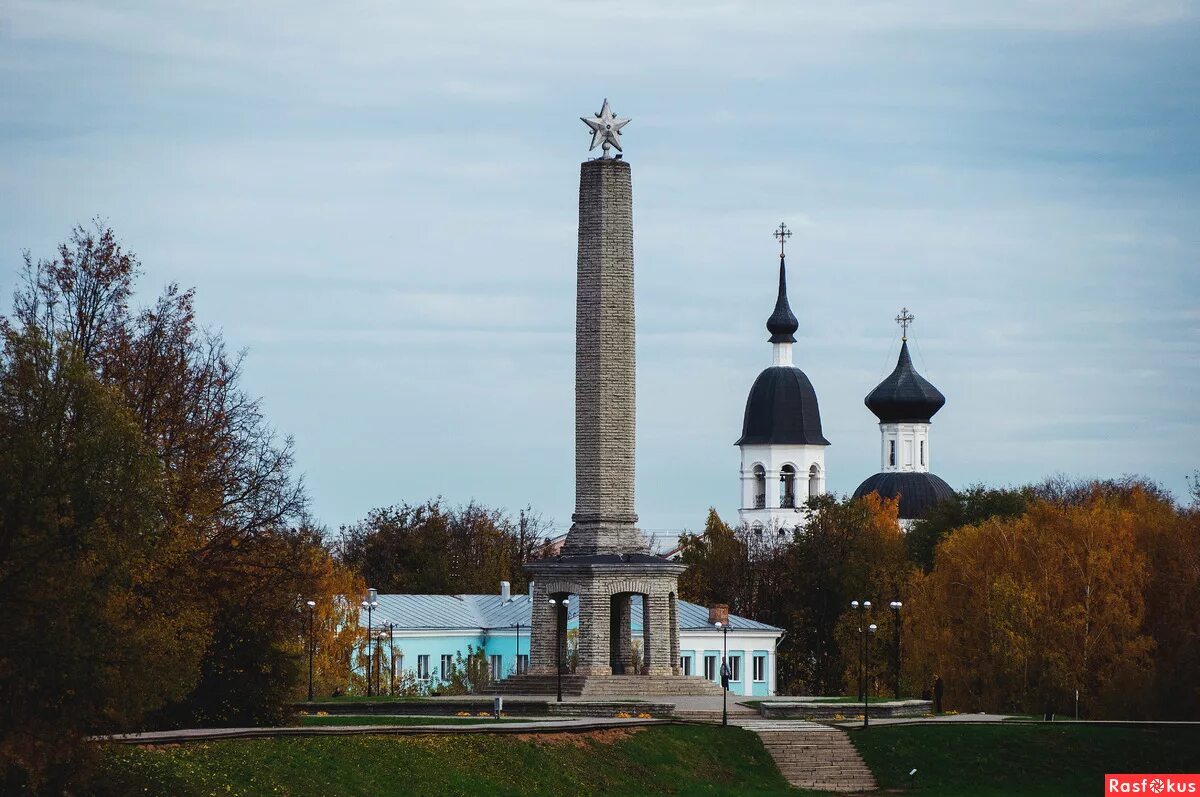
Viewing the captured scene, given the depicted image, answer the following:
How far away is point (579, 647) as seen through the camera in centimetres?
4934

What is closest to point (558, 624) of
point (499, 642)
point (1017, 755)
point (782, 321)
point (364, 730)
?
point (1017, 755)

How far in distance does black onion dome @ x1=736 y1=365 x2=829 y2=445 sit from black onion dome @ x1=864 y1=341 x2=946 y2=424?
5.07 meters

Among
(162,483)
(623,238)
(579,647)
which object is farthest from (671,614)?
(162,483)

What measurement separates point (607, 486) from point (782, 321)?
5766 cm

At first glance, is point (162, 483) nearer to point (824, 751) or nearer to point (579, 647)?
point (824, 751)

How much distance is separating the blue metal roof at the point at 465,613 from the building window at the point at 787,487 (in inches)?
1619

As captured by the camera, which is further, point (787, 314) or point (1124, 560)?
point (787, 314)

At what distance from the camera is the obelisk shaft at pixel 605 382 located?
50.4m

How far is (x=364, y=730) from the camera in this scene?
3466cm

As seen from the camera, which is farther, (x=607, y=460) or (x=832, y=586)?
(x=832, y=586)

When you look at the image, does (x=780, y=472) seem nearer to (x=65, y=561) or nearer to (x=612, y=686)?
(x=612, y=686)

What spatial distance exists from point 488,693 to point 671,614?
5.25 m

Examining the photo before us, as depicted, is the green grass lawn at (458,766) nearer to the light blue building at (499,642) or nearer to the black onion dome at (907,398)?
the light blue building at (499,642)

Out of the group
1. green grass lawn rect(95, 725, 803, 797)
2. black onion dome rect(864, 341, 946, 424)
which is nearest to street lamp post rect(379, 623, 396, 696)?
green grass lawn rect(95, 725, 803, 797)
